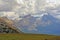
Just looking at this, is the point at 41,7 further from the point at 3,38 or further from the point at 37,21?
the point at 3,38

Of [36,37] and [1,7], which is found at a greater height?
[1,7]

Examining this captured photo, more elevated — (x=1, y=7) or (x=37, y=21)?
(x=1, y=7)

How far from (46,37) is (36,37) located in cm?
49

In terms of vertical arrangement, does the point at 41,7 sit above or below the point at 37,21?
above

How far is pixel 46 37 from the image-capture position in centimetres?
902

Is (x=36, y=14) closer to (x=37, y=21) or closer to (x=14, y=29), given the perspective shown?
(x=37, y=21)

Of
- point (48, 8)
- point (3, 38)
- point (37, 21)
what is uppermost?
point (48, 8)

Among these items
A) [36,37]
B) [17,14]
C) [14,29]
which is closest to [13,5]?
[17,14]

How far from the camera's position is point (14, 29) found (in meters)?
9.33

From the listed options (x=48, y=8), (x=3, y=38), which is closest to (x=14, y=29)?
(x=3, y=38)

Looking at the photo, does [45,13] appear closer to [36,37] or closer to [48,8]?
[48,8]

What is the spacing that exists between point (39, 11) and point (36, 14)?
22 centimetres

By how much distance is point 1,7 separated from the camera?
368 inches

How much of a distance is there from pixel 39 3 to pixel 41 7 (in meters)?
0.22
